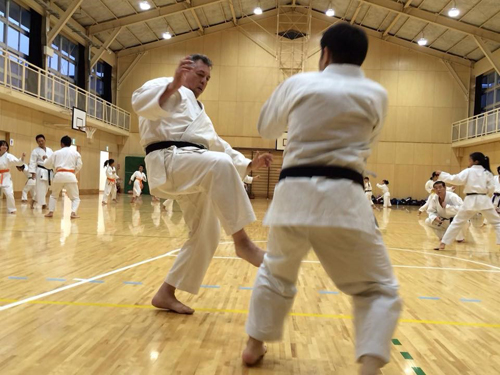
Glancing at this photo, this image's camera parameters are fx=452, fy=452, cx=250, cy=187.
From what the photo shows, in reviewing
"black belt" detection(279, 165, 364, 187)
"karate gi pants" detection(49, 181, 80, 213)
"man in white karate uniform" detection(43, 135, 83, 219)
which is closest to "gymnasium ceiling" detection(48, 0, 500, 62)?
"man in white karate uniform" detection(43, 135, 83, 219)

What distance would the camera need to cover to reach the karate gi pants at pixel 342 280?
1.77 meters

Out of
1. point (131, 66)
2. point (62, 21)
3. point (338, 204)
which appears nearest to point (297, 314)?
point (338, 204)

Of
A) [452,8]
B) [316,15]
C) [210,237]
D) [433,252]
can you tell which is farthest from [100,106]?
[210,237]

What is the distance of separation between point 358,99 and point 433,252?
5.55 m

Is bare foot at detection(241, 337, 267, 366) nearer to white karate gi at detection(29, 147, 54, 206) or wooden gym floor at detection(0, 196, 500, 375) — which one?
wooden gym floor at detection(0, 196, 500, 375)

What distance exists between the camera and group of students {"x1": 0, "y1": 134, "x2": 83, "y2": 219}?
955cm

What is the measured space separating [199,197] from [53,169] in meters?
8.37

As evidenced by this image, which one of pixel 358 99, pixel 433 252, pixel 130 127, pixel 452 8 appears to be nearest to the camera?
pixel 358 99

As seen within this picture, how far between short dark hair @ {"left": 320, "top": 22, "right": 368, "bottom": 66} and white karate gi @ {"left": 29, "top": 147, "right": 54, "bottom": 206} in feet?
35.6

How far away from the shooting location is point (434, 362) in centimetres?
223

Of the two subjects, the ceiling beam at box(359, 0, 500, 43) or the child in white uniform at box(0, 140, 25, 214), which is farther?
the ceiling beam at box(359, 0, 500, 43)

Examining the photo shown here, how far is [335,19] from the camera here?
937 inches

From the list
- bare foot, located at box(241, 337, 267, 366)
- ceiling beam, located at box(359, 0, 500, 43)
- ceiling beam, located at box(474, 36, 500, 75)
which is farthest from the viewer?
ceiling beam, located at box(474, 36, 500, 75)

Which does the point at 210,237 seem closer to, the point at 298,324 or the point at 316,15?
the point at 298,324
